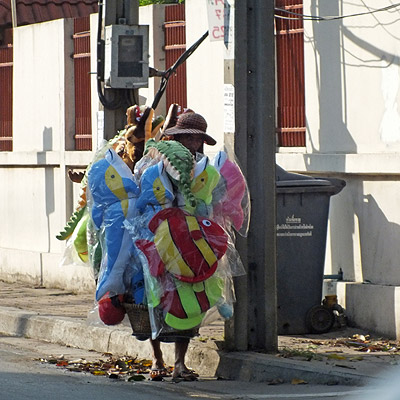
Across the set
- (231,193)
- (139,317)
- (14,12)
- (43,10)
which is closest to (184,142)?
(231,193)

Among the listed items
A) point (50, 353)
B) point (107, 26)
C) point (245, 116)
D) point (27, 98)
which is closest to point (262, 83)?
point (245, 116)

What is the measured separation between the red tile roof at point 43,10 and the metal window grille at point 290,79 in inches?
280

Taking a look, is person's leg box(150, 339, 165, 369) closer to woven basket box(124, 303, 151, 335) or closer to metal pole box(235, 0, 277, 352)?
woven basket box(124, 303, 151, 335)

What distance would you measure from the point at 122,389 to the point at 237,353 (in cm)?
100

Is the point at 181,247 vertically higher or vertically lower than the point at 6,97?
lower

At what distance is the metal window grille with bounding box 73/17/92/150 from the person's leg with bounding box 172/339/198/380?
5.84 m

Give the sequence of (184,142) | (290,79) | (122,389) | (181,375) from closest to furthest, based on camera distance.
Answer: (122,389)
(181,375)
(184,142)
(290,79)

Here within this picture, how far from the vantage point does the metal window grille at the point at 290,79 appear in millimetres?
10469

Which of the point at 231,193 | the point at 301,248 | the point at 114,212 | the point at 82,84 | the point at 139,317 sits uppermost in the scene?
the point at 82,84

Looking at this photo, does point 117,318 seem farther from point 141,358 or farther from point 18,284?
point 18,284

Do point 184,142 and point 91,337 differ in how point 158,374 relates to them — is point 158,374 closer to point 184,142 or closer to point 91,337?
point 184,142

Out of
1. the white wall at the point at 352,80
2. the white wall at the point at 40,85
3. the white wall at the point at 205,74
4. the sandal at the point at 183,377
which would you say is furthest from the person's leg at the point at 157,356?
the white wall at the point at 40,85

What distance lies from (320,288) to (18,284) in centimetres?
561

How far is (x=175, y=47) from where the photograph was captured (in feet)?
40.1
